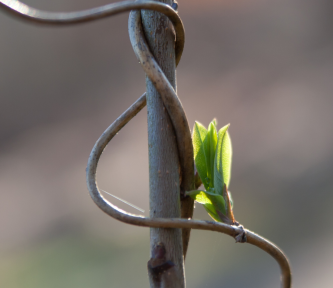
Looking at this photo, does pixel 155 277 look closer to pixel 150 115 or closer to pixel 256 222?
pixel 150 115

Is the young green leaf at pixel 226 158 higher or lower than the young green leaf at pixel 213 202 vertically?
higher

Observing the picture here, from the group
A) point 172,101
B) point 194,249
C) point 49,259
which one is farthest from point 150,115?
point 49,259

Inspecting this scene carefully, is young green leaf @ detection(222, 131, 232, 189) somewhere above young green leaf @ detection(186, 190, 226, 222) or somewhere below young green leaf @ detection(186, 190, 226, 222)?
above
